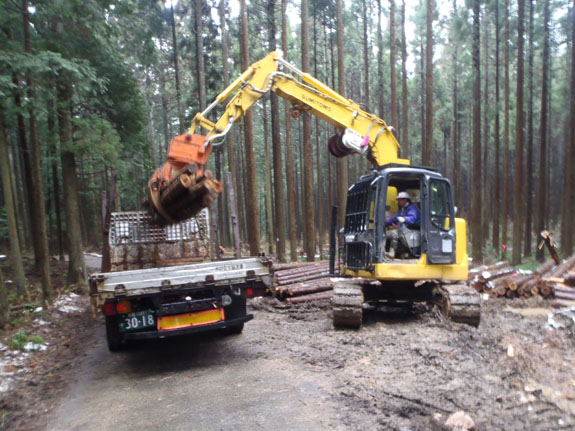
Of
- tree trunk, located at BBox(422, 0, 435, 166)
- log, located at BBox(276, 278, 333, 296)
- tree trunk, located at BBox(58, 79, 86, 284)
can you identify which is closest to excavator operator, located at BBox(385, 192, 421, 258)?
log, located at BBox(276, 278, 333, 296)

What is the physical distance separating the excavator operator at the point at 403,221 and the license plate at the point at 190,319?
3490 mm

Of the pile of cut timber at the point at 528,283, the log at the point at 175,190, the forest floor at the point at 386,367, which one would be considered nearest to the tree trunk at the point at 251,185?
the forest floor at the point at 386,367

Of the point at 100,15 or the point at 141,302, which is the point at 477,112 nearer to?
the point at 100,15

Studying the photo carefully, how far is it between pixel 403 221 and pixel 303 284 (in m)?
4.43

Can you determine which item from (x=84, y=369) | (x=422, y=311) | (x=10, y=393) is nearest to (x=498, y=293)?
(x=422, y=311)

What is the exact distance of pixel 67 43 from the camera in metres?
12.8

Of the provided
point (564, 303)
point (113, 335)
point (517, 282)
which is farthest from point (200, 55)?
point (564, 303)

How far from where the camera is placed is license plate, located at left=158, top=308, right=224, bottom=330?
255 inches

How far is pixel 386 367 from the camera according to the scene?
6051mm

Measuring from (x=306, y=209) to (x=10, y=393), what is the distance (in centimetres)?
1365

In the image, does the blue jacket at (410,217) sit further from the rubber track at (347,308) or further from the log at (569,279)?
the log at (569,279)

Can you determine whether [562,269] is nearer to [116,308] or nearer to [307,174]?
[307,174]

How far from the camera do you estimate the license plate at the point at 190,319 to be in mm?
6484

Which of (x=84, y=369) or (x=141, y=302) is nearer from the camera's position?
(x=141, y=302)
